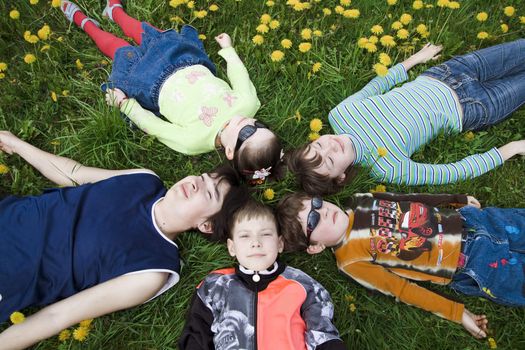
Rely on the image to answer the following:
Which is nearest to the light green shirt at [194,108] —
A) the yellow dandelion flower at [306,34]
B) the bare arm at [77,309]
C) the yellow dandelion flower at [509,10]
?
the yellow dandelion flower at [306,34]

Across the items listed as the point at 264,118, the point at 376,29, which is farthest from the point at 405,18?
the point at 264,118

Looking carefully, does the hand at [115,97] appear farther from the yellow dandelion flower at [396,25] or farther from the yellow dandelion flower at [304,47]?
the yellow dandelion flower at [396,25]

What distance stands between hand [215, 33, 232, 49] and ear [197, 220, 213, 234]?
154 cm

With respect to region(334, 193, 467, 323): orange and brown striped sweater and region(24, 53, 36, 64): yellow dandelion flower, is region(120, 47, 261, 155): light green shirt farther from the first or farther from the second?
region(334, 193, 467, 323): orange and brown striped sweater

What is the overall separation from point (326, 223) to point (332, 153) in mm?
496

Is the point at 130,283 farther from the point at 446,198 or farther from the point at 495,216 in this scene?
the point at 495,216

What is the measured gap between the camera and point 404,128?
2932 mm

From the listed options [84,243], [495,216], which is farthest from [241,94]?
[495,216]

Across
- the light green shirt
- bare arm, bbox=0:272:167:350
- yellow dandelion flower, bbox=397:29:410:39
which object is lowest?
bare arm, bbox=0:272:167:350

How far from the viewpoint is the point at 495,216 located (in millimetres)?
2760

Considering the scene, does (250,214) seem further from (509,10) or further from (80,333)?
(509,10)

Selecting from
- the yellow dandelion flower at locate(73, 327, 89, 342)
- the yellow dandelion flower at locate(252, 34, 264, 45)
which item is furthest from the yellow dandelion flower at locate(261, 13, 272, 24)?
the yellow dandelion flower at locate(73, 327, 89, 342)

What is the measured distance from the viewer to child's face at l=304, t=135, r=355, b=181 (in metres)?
2.68

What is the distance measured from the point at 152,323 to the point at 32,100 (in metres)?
1.96
